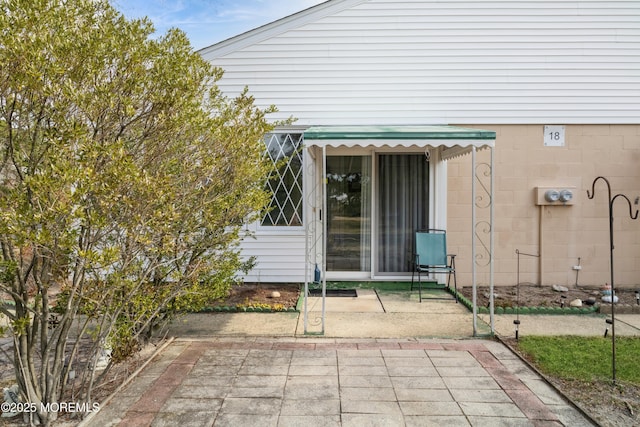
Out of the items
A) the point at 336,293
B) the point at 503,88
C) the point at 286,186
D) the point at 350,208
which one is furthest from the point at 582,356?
the point at 286,186

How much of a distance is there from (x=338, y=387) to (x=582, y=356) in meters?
2.41

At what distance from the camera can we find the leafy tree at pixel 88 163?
7.90ft

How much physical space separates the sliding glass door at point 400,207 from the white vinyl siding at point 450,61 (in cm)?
72

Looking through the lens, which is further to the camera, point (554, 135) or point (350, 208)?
point (350, 208)

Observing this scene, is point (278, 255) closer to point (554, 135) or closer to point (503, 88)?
point (503, 88)

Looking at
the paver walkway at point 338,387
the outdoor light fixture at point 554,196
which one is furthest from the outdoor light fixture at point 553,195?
the paver walkway at point 338,387

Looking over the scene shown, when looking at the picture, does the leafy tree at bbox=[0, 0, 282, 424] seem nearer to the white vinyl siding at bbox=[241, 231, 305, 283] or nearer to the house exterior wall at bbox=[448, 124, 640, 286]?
the white vinyl siding at bbox=[241, 231, 305, 283]

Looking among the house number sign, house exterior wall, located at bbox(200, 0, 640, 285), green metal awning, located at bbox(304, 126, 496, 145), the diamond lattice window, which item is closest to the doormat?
the diamond lattice window

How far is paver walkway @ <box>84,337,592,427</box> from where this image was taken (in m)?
2.99

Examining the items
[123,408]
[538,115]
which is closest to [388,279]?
[538,115]

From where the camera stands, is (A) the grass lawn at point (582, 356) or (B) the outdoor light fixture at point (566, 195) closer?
(A) the grass lawn at point (582, 356)

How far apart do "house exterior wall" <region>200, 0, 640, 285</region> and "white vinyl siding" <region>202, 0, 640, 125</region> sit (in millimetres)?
16

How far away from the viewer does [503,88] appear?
690cm

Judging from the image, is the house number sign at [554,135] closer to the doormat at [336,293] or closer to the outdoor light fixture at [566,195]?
the outdoor light fixture at [566,195]
